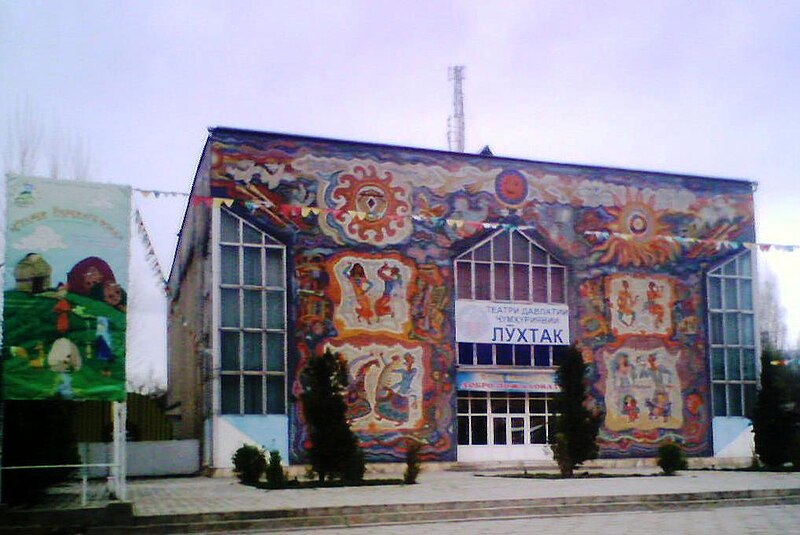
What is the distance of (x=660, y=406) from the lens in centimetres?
3456

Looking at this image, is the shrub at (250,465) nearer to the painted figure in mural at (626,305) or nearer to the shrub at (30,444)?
the shrub at (30,444)

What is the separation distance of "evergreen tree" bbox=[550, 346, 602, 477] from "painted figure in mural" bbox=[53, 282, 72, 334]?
13.9 m

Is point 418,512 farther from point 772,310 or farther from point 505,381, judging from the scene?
point 772,310

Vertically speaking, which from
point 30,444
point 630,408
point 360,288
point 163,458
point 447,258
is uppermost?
point 447,258

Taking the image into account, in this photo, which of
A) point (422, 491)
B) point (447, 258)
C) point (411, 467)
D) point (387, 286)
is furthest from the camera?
point (447, 258)

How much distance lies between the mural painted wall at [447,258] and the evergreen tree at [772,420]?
4.22 metres

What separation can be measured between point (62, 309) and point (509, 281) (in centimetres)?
1961

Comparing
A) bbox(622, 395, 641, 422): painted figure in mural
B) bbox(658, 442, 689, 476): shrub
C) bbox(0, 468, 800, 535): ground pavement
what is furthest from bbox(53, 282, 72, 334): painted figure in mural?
bbox(622, 395, 641, 422): painted figure in mural

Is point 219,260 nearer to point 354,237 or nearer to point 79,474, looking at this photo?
point 354,237

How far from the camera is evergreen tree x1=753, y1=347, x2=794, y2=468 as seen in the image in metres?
30.4

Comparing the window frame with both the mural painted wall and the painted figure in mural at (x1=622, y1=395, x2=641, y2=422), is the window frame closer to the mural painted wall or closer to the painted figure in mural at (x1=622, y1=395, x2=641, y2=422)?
the mural painted wall

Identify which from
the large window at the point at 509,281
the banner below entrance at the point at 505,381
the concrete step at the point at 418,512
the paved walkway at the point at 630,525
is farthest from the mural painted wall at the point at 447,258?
the paved walkway at the point at 630,525

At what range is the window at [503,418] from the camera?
32844mm

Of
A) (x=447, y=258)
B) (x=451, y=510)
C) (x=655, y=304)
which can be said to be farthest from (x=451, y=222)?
(x=451, y=510)
